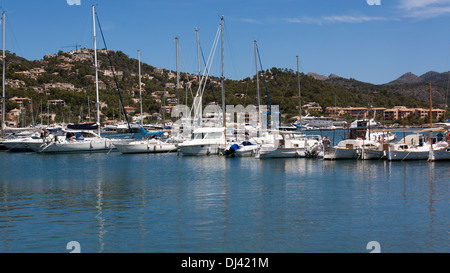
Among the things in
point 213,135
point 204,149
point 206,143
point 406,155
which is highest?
point 213,135

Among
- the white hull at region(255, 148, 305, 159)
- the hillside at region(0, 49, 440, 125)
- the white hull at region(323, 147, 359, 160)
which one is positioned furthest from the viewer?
the hillside at region(0, 49, 440, 125)

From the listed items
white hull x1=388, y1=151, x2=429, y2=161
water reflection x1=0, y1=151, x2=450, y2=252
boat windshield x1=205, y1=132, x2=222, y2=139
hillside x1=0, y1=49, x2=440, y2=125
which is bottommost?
water reflection x1=0, y1=151, x2=450, y2=252

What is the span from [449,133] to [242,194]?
27.3m

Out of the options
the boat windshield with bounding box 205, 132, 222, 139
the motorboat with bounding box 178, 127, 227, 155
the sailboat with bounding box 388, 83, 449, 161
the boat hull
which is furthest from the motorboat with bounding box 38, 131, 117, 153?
the boat hull

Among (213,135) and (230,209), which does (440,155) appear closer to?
(213,135)

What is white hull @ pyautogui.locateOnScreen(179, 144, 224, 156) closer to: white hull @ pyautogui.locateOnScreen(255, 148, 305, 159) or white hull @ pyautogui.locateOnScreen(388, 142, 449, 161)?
white hull @ pyautogui.locateOnScreen(255, 148, 305, 159)

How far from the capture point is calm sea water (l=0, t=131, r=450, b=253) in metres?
14.4

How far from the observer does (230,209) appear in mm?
19219

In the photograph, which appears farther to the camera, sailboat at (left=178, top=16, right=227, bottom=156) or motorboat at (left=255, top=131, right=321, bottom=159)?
sailboat at (left=178, top=16, right=227, bottom=156)

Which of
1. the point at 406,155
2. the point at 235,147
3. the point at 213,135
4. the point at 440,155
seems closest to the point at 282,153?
the point at 235,147

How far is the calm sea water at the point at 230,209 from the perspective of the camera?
47.1 feet
